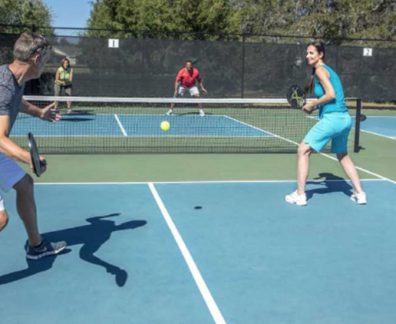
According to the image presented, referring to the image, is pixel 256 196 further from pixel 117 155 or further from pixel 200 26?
pixel 200 26

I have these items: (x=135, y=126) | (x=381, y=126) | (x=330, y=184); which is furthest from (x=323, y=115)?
(x=381, y=126)

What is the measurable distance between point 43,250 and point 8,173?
998mm

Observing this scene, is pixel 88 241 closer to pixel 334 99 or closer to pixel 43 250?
pixel 43 250

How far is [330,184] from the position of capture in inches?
315

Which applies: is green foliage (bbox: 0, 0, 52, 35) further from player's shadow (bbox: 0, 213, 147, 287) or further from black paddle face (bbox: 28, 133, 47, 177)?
black paddle face (bbox: 28, 133, 47, 177)

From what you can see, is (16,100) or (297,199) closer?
(16,100)

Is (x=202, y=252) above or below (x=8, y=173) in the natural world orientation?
below

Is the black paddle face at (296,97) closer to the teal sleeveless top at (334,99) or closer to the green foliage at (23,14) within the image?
the teal sleeveless top at (334,99)

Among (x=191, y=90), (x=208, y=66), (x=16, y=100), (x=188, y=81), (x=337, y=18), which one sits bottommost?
(x=191, y=90)

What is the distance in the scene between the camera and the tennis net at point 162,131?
10836 mm

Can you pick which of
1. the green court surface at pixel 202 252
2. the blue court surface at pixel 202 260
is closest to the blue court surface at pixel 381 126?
the green court surface at pixel 202 252

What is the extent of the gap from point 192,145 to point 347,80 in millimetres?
10895

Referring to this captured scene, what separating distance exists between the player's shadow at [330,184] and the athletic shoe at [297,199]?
1.31 ft

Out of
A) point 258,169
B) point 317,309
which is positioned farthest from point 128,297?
point 258,169
